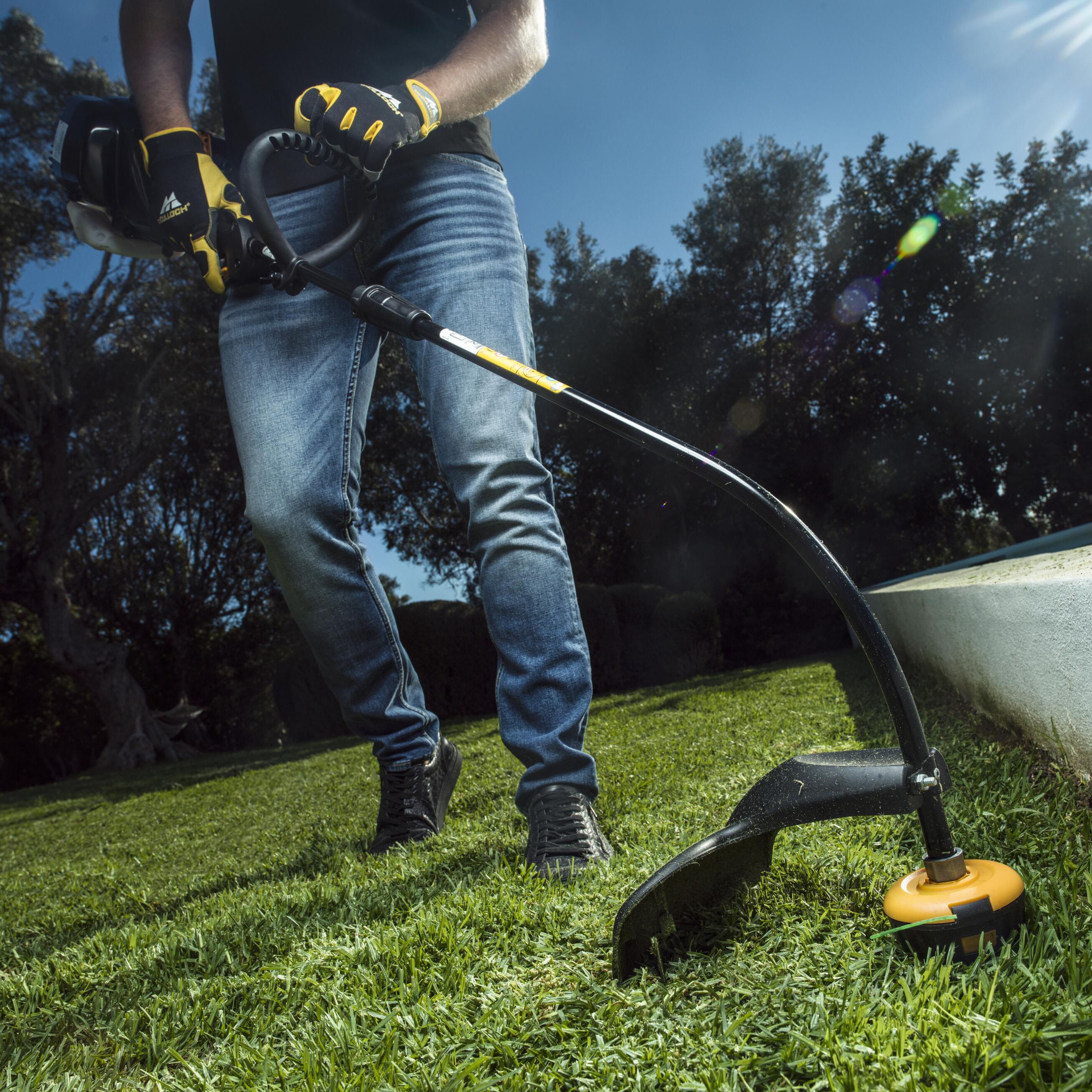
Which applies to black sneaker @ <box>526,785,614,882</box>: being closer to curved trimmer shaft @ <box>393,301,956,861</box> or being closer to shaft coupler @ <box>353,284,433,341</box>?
curved trimmer shaft @ <box>393,301,956,861</box>

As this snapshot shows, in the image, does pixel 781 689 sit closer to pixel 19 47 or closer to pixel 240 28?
pixel 240 28

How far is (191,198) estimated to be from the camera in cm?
196

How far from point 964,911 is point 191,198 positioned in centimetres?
210

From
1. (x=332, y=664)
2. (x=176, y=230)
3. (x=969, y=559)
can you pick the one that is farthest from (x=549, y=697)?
(x=969, y=559)

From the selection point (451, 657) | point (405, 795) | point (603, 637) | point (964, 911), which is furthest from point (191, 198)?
point (603, 637)

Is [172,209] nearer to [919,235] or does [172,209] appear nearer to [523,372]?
[523,372]

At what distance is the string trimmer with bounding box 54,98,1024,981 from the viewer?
90 cm

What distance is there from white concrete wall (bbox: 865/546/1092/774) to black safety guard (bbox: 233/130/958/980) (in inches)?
23.8

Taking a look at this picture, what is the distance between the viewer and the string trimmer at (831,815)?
90 centimetres

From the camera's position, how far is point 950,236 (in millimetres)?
17562

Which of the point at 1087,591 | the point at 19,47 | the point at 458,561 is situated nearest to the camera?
the point at 1087,591

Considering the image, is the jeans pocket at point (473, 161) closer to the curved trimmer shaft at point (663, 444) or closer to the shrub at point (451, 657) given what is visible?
the curved trimmer shaft at point (663, 444)

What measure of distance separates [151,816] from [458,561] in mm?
12790

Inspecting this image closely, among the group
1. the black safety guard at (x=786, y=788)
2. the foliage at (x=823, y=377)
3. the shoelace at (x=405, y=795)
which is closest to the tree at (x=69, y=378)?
the foliage at (x=823, y=377)
